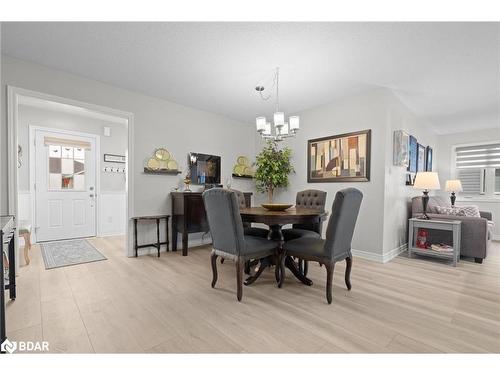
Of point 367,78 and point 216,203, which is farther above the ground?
point 367,78

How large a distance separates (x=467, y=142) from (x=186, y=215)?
21.6ft

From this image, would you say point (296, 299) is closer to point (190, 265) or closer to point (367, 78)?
point (190, 265)

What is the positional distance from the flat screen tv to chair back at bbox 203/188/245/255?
6.72 ft

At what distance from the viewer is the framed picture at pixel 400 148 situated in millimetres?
3361

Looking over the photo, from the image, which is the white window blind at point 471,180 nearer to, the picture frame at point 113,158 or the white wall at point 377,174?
the white wall at point 377,174

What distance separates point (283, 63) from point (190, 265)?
8.87 feet

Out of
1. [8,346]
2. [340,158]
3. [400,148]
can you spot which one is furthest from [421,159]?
[8,346]

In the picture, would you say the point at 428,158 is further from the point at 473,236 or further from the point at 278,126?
the point at 278,126

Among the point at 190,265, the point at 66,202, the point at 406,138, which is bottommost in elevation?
the point at 190,265

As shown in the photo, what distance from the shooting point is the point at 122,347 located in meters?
1.39

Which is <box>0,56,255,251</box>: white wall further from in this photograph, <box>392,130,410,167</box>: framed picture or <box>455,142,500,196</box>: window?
<box>455,142,500,196</box>: window

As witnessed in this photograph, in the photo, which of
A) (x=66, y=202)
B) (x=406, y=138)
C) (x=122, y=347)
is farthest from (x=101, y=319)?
(x=406, y=138)

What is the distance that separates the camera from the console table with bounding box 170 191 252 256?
3.42m

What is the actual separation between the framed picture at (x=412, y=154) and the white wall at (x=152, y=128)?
2.92 m
